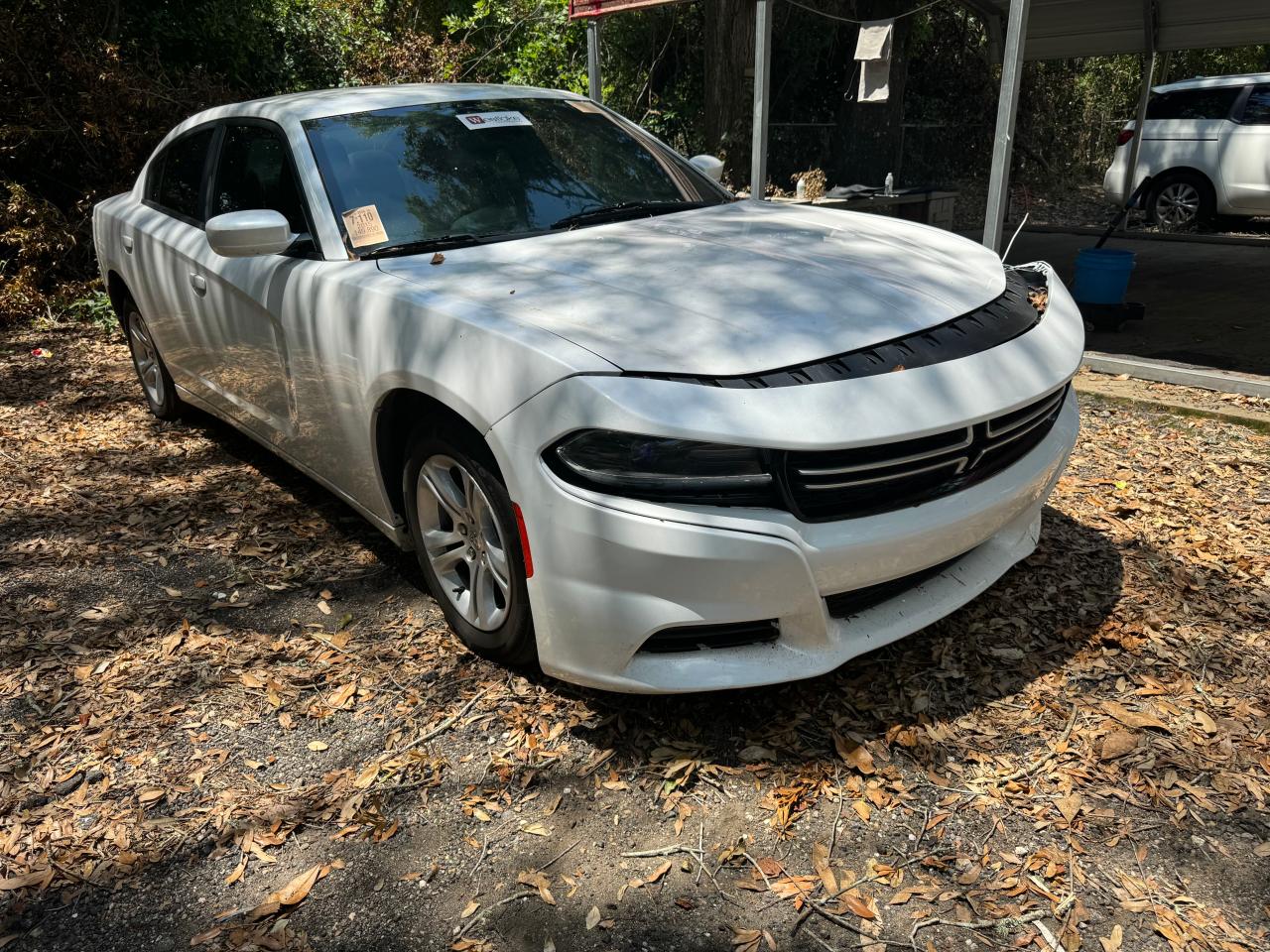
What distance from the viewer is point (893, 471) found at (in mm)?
2449

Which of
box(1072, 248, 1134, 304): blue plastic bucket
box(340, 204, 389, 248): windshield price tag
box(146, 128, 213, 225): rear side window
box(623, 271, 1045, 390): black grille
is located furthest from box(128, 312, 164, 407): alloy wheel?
box(1072, 248, 1134, 304): blue plastic bucket

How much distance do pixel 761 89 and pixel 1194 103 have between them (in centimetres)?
756

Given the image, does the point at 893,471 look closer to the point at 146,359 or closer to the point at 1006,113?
the point at 1006,113

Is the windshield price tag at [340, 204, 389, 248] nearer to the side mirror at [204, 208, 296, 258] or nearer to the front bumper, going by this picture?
the side mirror at [204, 208, 296, 258]

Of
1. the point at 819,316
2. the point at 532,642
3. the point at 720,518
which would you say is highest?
the point at 819,316

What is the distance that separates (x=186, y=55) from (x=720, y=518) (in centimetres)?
1074

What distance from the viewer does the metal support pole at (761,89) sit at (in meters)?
7.08

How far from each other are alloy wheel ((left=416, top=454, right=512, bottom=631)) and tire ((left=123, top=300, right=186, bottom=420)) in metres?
2.91

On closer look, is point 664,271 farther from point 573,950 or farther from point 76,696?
point 76,696

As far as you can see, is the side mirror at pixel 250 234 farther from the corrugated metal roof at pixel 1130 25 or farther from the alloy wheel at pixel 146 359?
the corrugated metal roof at pixel 1130 25

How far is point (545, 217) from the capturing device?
11.7 feet

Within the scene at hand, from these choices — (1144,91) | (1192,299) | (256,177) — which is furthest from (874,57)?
(256,177)

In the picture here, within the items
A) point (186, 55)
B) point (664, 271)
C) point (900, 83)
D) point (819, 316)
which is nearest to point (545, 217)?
point (664, 271)

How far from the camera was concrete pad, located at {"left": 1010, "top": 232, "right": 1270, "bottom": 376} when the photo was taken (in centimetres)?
648
